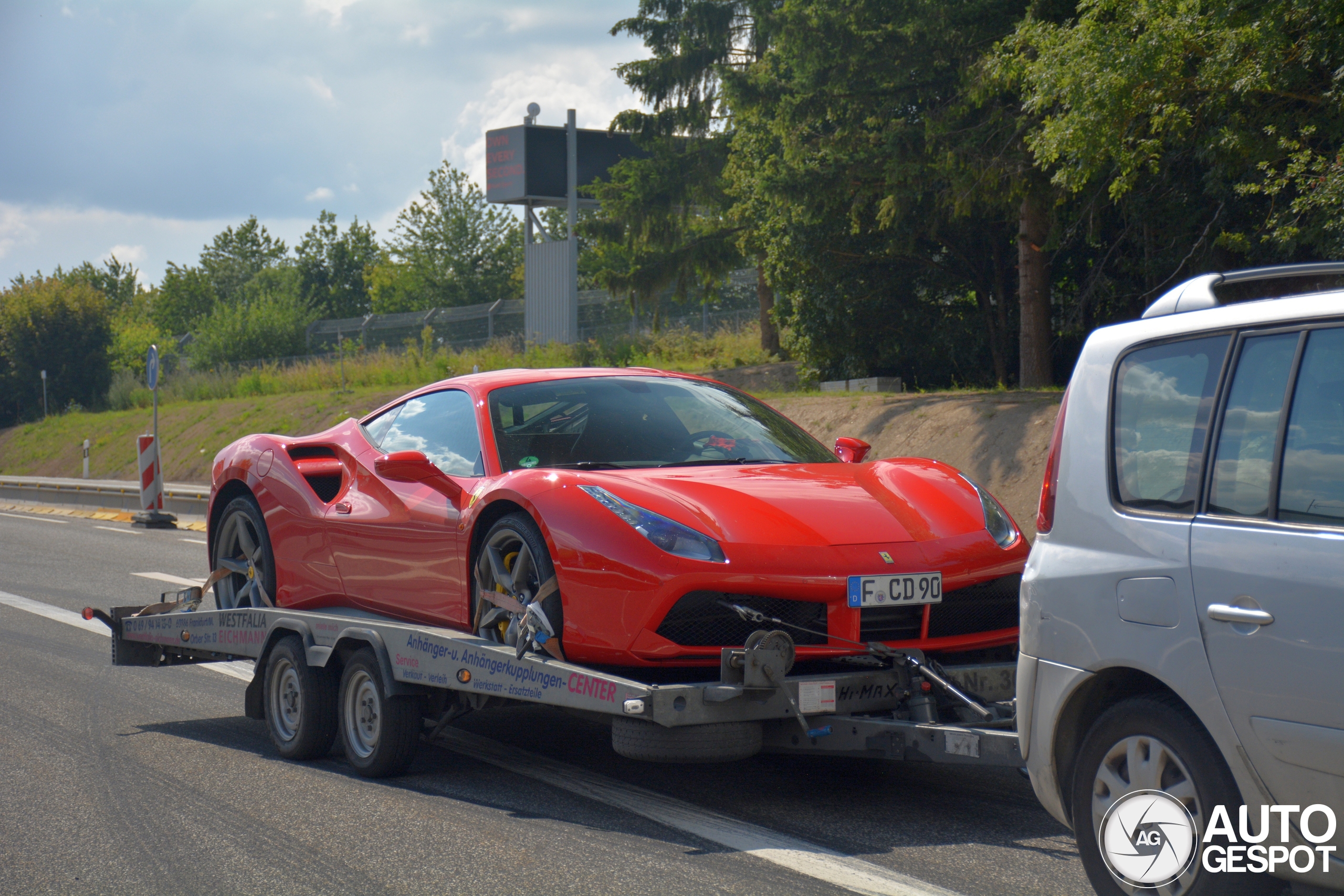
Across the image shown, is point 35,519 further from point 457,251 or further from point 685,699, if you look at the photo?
point 457,251

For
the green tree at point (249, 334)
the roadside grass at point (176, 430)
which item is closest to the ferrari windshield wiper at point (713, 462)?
the roadside grass at point (176, 430)

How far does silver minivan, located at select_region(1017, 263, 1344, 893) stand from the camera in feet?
9.67

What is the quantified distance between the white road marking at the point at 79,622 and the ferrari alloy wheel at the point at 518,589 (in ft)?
10.9

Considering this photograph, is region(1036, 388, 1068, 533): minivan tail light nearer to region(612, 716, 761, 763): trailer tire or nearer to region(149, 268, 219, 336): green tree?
region(612, 716, 761, 763): trailer tire

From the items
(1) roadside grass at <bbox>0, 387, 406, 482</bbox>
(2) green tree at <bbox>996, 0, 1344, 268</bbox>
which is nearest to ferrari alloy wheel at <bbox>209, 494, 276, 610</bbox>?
(2) green tree at <bbox>996, 0, 1344, 268</bbox>

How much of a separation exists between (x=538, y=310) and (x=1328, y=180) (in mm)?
32363

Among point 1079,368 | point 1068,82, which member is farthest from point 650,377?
point 1068,82

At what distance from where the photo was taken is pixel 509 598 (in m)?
5.10

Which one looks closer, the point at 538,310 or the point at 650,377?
the point at 650,377

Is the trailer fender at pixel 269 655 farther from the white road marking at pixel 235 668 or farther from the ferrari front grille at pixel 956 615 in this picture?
the ferrari front grille at pixel 956 615

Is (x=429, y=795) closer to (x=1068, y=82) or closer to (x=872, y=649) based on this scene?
(x=872, y=649)

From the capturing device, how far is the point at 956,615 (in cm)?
496

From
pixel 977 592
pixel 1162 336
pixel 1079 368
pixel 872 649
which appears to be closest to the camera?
pixel 1162 336

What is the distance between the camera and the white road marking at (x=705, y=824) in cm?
400
